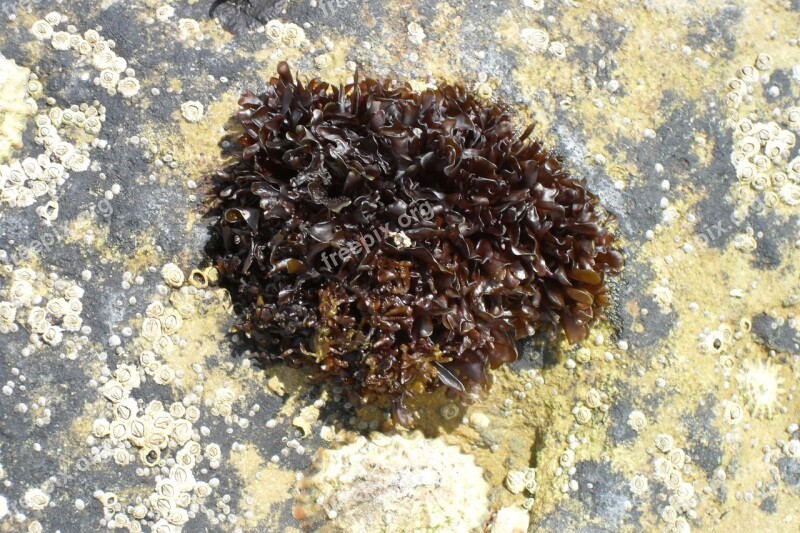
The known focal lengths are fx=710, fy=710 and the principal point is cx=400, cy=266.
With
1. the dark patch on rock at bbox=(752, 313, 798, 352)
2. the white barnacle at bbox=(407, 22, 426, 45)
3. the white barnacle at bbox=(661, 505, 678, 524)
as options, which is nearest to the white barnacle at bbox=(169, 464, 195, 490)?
the white barnacle at bbox=(661, 505, 678, 524)

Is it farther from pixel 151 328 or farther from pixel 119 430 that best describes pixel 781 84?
pixel 119 430

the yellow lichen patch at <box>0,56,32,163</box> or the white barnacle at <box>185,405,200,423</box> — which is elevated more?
the yellow lichen patch at <box>0,56,32,163</box>

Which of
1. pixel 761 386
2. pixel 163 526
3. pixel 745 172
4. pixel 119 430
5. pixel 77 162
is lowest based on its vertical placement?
pixel 163 526

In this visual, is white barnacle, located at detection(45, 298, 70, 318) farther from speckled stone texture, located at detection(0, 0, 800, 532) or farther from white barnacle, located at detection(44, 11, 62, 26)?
white barnacle, located at detection(44, 11, 62, 26)

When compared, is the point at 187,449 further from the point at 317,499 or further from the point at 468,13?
the point at 468,13

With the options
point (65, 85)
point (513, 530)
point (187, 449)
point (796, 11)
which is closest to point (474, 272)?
point (513, 530)

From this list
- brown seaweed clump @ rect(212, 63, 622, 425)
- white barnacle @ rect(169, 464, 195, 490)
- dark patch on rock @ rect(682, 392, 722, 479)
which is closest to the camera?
brown seaweed clump @ rect(212, 63, 622, 425)

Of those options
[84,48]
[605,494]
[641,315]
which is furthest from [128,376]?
[641,315]
